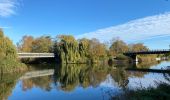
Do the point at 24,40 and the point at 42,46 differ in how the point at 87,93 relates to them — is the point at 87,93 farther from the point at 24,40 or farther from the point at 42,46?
the point at 24,40

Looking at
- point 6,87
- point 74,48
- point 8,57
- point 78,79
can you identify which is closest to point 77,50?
point 74,48

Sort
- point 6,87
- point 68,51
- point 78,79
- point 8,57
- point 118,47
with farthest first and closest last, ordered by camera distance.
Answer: point 118,47 → point 68,51 → point 8,57 → point 78,79 → point 6,87

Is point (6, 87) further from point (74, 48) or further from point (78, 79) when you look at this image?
point (74, 48)

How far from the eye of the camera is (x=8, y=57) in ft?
165

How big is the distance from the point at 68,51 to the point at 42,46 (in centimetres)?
1529

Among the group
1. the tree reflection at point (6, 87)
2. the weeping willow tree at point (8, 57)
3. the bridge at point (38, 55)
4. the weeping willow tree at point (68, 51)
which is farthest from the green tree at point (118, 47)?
the tree reflection at point (6, 87)

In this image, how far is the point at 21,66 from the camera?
172ft

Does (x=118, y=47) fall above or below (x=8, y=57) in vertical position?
above

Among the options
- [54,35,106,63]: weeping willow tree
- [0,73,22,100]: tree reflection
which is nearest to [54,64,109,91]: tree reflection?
[0,73,22,100]: tree reflection

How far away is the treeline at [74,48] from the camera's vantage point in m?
87.6

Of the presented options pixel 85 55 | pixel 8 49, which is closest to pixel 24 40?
pixel 85 55

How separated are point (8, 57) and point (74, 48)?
3849 cm

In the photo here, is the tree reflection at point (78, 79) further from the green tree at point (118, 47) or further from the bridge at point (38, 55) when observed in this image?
the green tree at point (118, 47)

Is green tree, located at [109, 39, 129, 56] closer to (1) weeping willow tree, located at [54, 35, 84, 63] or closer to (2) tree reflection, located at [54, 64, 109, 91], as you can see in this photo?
(1) weeping willow tree, located at [54, 35, 84, 63]
